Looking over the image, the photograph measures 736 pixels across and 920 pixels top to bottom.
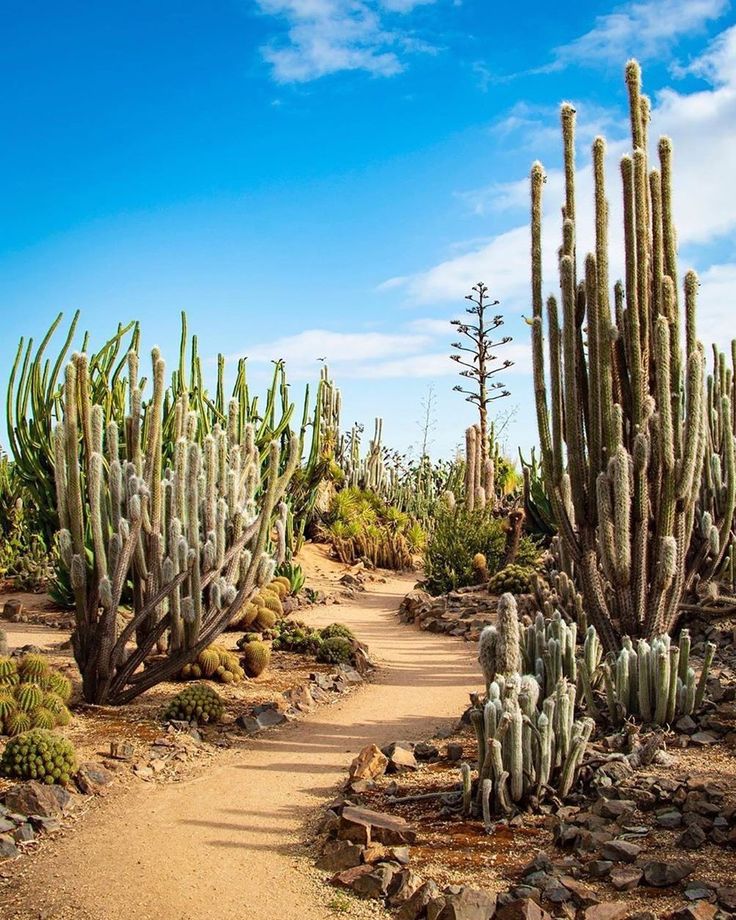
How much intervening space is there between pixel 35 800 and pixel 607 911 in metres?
3.02

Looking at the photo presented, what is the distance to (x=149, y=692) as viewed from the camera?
7.41 m

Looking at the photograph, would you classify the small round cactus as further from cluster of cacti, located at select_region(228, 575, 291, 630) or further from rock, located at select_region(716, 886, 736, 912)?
cluster of cacti, located at select_region(228, 575, 291, 630)

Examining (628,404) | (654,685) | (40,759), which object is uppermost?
(628,404)

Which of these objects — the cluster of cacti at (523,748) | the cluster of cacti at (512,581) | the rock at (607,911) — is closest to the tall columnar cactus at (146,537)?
the cluster of cacti at (523,748)

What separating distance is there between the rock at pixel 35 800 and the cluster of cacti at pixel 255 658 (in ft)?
9.77

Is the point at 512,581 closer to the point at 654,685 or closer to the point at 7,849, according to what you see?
the point at 654,685

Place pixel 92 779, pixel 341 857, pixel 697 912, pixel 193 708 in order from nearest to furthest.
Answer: pixel 697 912 < pixel 341 857 < pixel 92 779 < pixel 193 708

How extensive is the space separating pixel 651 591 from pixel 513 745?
2600 millimetres

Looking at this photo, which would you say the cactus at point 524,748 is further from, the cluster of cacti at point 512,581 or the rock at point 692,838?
the cluster of cacti at point 512,581

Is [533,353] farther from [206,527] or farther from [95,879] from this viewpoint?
[95,879]

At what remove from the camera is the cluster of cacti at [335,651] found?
855cm

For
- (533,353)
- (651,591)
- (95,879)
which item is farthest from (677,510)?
(95,879)

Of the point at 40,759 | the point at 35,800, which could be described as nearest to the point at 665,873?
the point at 35,800

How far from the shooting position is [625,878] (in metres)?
3.68
